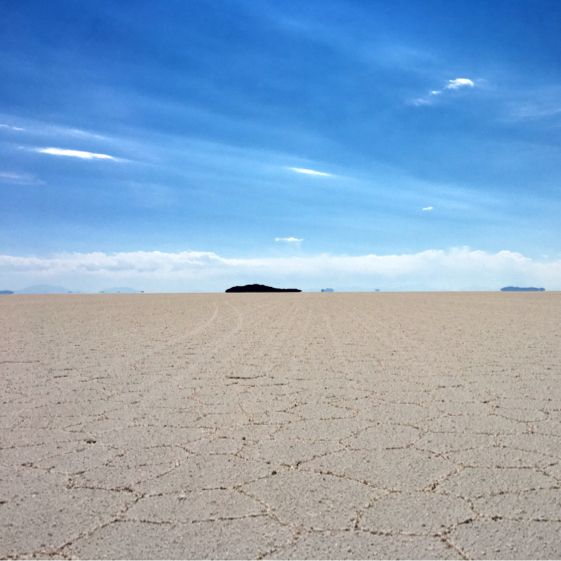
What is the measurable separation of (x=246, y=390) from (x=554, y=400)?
2249 mm

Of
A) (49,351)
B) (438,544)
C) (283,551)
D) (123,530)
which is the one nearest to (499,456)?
(438,544)

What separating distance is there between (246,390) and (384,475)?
2.03m

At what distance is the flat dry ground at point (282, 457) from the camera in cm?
202

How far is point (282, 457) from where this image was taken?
2.88m

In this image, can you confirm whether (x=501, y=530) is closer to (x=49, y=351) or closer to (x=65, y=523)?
(x=65, y=523)

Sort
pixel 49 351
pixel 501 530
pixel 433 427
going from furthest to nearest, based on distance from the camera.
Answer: pixel 49 351 → pixel 433 427 → pixel 501 530

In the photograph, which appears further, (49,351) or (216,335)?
(216,335)

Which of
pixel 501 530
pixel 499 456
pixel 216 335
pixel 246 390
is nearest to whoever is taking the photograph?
pixel 501 530

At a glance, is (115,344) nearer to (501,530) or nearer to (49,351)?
(49,351)

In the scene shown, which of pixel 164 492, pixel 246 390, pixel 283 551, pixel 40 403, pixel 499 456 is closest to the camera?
pixel 283 551

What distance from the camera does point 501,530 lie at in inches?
81.4

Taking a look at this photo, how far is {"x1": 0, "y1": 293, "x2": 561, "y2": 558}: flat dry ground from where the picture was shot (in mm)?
2021

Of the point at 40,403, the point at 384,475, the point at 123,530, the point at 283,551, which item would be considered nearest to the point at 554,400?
the point at 384,475

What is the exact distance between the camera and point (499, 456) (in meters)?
2.89
